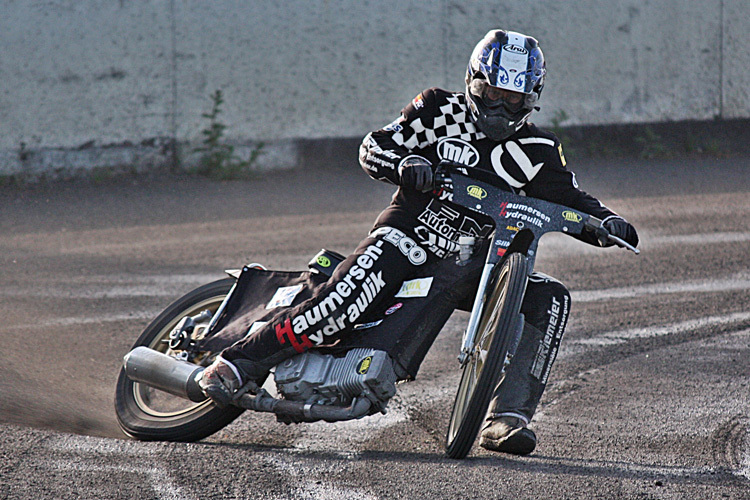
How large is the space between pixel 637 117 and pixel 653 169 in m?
1.39

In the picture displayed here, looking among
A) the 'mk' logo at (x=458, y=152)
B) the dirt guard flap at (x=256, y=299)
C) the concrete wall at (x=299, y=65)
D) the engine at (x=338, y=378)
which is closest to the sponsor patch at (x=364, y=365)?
the engine at (x=338, y=378)

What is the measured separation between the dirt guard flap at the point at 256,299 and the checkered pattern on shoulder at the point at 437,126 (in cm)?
73

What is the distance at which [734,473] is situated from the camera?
11.8 ft

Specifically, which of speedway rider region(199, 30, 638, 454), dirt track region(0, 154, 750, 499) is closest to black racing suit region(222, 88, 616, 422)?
speedway rider region(199, 30, 638, 454)

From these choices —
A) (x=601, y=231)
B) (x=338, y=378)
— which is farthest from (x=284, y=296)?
(x=601, y=231)

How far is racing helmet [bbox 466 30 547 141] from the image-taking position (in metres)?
4.02

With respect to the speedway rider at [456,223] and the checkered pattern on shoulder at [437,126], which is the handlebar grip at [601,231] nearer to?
the speedway rider at [456,223]

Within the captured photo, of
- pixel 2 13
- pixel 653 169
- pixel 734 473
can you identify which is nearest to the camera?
pixel 734 473

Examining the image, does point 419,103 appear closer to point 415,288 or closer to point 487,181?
point 487,181

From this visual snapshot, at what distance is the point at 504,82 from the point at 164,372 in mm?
1928

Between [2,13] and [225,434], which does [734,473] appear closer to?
[225,434]

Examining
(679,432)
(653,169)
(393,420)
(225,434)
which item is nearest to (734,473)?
(679,432)

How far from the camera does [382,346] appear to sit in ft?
12.7

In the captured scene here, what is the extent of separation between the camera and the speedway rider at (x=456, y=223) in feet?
12.9
